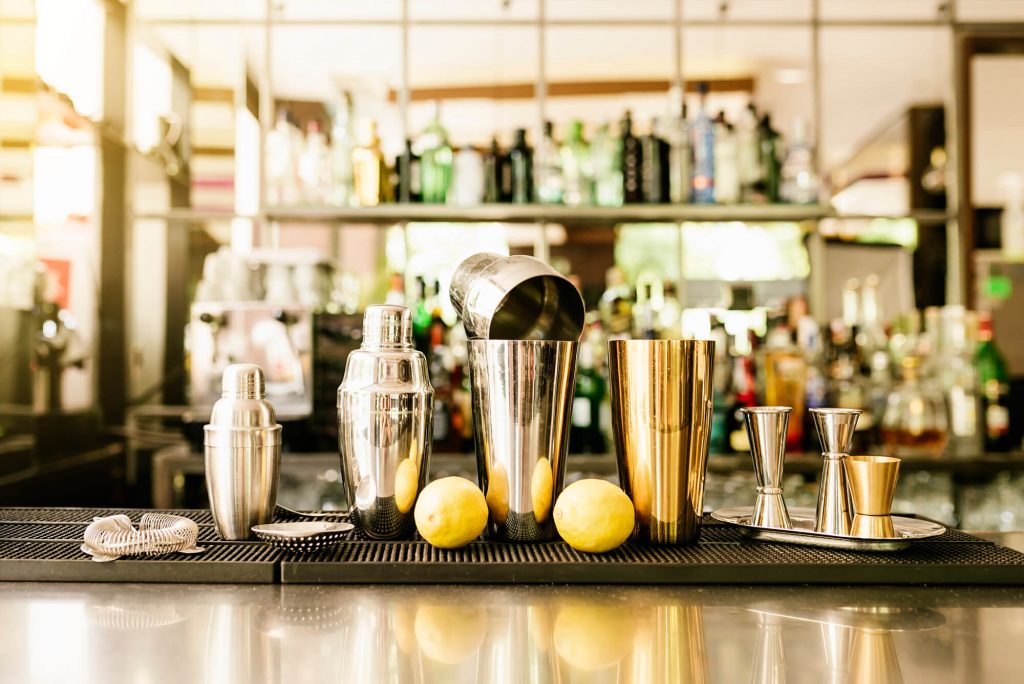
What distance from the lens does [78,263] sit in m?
2.49

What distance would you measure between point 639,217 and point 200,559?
6.93 ft

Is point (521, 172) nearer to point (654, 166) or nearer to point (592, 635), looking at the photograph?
point (654, 166)

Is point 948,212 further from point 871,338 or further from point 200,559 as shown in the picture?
point 200,559

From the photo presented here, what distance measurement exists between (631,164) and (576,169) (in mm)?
187

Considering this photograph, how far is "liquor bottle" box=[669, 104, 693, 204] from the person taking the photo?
269 cm

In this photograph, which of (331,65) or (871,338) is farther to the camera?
(331,65)

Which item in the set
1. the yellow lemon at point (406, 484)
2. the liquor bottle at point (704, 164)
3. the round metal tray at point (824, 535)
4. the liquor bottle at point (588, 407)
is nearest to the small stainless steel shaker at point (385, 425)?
the yellow lemon at point (406, 484)

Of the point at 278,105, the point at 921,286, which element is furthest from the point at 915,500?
the point at 278,105

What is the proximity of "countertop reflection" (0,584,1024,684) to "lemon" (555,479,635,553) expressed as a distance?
2.7 inches

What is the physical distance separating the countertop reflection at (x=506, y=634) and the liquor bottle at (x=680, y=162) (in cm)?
205

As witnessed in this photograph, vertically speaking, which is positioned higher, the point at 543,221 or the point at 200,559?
the point at 543,221

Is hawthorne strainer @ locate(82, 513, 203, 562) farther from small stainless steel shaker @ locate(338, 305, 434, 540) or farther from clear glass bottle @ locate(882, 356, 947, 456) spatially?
clear glass bottle @ locate(882, 356, 947, 456)

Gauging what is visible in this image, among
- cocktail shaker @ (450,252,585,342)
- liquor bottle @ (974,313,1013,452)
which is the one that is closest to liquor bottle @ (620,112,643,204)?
liquor bottle @ (974,313,1013,452)

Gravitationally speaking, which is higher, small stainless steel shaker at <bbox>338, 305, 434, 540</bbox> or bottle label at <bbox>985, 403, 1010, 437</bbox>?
small stainless steel shaker at <bbox>338, 305, 434, 540</bbox>
